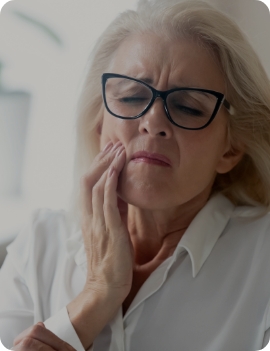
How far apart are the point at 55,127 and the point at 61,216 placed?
36cm

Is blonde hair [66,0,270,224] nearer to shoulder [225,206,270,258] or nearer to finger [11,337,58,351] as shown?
shoulder [225,206,270,258]

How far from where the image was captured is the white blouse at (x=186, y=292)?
114 centimetres

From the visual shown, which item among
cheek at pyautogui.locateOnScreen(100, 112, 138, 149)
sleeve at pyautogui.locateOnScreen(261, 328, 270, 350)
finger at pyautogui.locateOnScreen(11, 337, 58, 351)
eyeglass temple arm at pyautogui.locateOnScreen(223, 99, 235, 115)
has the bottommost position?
finger at pyautogui.locateOnScreen(11, 337, 58, 351)

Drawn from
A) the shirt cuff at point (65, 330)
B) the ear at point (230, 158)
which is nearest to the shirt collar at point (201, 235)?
the ear at point (230, 158)

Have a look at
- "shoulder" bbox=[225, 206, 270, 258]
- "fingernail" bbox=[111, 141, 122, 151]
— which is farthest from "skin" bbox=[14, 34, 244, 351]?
"shoulder" bbox=[225, 206, 270, 258]

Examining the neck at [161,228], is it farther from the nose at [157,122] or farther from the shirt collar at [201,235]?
the nose at [157,122]

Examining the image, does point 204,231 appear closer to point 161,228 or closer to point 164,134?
point 161,228

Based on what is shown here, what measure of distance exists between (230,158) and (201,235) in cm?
28

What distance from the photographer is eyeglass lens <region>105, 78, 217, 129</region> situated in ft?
3.80

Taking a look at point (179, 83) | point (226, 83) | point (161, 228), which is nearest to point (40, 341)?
point (161, 228)

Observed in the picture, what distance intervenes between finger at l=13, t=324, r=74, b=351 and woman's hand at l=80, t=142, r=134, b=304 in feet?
0.54

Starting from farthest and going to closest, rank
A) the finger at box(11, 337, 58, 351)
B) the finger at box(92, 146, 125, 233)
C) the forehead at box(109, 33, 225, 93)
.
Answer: the finger at box(92, 146, 125, 233) < the forehead at box(109, 33, 225, 93) < the finger at box(11, 337, 58, 351)

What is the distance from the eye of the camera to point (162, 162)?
3.82 ft

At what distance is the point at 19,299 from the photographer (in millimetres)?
1377
